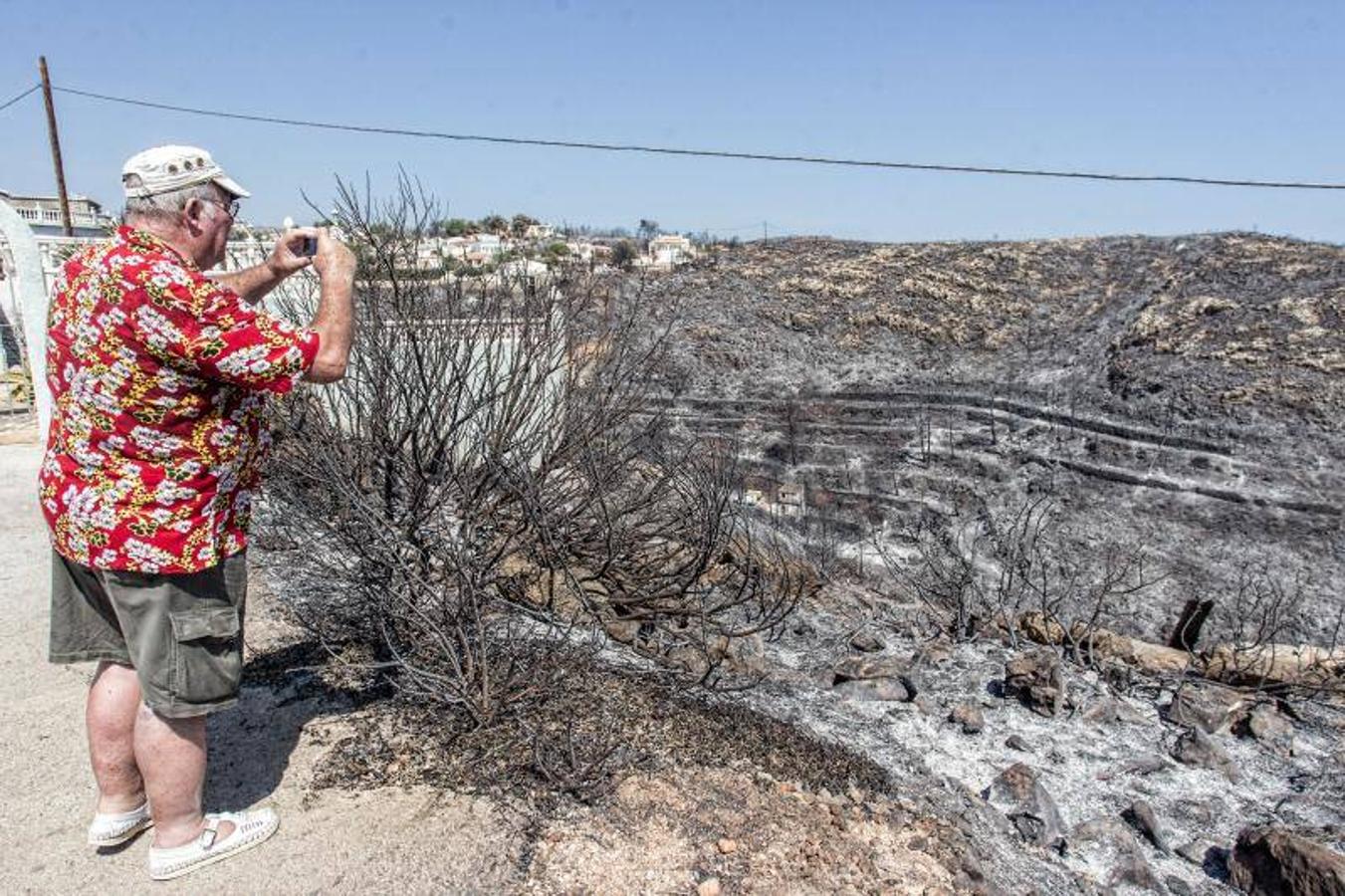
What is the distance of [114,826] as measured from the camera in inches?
Result: 98.0

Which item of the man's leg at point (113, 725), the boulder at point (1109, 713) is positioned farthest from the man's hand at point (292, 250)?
the boulder at point (1109, 713)

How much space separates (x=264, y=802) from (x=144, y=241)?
167cm

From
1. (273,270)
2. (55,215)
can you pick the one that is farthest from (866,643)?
(55,215)

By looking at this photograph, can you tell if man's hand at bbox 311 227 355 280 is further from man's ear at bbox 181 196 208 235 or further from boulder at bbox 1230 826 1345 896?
boulder at bbox 1230 826 1345 896

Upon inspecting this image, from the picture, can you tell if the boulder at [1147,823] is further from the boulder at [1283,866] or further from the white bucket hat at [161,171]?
the white bucket hat at [161,171]

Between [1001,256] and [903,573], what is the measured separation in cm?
894

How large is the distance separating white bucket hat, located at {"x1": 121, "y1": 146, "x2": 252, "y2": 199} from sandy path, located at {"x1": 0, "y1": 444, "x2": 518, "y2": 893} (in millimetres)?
1708

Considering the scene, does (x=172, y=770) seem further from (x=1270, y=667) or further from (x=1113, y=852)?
(x=1270, y=667)

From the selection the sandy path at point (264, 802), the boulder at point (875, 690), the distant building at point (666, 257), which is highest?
the distant building at point (666, 257)

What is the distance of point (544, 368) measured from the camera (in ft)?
15.3

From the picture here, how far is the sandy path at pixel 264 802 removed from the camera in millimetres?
2471

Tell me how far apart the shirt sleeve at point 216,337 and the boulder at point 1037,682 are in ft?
14.7

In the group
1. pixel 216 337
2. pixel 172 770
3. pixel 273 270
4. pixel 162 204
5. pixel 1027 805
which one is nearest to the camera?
pixel 216 337

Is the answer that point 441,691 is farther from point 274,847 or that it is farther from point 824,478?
point 824,478
